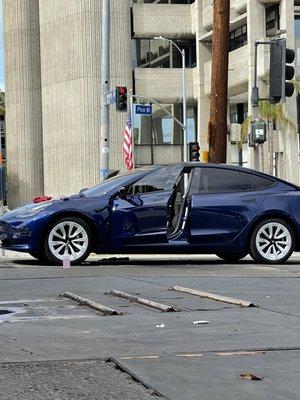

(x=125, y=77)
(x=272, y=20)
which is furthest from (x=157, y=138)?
(x=272, y=20)

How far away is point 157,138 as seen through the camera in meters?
50.7

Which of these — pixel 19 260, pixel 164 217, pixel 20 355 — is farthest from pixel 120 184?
pixel 20 355

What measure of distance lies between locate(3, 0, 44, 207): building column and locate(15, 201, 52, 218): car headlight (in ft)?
142

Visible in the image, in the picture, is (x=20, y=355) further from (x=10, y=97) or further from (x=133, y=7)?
(x=10, y=97)

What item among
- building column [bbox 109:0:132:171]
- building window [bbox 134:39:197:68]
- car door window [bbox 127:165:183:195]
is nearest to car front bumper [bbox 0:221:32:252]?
car door window [bbox 127:165:183:195]

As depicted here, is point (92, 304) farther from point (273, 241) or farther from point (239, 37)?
point (239, 37)

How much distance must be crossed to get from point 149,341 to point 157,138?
1776 inches

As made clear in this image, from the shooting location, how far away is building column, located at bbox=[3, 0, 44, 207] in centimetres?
5531

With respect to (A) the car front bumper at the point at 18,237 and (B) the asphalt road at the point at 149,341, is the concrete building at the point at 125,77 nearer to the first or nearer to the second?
(A) the car front bumper at the point at 18,237

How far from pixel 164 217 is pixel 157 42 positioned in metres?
40.6

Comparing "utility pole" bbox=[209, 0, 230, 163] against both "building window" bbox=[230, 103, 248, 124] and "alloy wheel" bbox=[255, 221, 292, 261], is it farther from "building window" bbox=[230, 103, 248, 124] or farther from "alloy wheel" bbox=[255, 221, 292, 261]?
"building window" bbox=[230, 103, 248, 124]

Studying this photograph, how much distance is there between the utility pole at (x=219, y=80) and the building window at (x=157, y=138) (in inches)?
1225

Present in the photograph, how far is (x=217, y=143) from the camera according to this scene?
62.2 feet

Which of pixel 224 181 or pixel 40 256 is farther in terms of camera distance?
pixel 224 181
